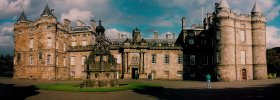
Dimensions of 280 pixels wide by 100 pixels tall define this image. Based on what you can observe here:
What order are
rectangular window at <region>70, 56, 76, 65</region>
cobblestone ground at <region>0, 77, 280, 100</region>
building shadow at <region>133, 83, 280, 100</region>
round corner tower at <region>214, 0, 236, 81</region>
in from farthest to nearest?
rectangular window at <region>70, 56, 76, 65</region> → round corner tower at <region>214, 0, 236, 81</region> → cobblestone ground at <region>0, 77, 280, 100</region> → building shadow at <region>133, 83, 280, 100</region>

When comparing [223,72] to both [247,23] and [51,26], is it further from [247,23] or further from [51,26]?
[51,26]

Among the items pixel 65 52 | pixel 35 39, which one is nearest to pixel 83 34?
pixel 65 52

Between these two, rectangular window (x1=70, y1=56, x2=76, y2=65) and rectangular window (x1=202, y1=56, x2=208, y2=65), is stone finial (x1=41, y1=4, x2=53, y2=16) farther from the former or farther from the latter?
rectangular window (x1=202, y1=56, x2=208, y2=65)

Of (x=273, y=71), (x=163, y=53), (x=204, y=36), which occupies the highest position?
(x=204, y=36)

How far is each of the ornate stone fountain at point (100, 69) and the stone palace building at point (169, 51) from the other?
17.5 meters

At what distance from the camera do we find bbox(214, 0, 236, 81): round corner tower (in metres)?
40.5

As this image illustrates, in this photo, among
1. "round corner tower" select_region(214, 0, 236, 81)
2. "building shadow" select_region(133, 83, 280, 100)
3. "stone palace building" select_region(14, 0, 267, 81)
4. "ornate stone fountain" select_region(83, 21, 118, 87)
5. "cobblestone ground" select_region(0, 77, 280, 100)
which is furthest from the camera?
"stone palace building" select_region(14, 0, 267, 81)

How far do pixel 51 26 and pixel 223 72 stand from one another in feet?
102

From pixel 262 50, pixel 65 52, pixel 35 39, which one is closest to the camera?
pixel 262 50

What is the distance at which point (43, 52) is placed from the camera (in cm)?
4566

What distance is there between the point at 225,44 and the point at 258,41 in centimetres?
682

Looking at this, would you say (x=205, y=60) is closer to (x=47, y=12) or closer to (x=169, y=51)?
(x=169, y=51)

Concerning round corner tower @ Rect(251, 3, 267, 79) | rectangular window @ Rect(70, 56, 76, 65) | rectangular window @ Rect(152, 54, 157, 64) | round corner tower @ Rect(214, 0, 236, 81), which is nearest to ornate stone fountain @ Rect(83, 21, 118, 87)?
round corner tower @ Rect(214, 0, 236, 81)

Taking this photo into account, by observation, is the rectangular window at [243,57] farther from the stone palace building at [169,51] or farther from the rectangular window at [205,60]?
the rectangular window at [205,60]
